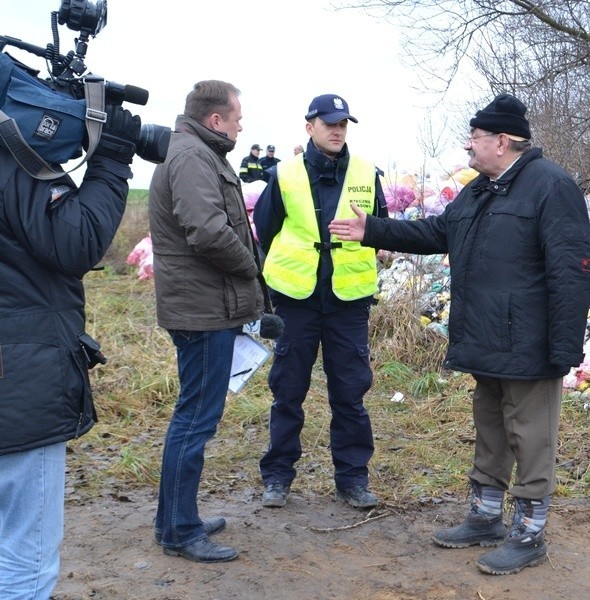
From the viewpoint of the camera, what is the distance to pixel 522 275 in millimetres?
3625

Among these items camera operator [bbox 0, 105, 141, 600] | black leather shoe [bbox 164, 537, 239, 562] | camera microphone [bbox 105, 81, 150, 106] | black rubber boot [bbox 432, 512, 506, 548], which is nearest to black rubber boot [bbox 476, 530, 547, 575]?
black rubber boot [bbox 432, 512, 506, 548]

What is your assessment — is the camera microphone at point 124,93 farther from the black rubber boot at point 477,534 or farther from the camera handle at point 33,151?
the black rubber boot at point 477,534

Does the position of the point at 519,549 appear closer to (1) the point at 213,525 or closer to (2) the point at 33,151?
(1) the point at 213,525

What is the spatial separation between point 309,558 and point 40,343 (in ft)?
6.75

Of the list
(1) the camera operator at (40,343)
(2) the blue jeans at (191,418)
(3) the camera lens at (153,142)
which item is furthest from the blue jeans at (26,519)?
(2) the blue jeans at (191,418)

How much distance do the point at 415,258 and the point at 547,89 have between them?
2.65m

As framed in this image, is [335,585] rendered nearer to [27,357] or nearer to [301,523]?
[301,523]

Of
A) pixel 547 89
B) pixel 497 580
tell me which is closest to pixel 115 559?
pixel 497 580

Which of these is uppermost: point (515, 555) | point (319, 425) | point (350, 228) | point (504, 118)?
point (504, 118)

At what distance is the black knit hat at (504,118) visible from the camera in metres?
3.69

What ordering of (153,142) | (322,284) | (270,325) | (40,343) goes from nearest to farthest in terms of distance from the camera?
1. (40,343)
2. (153,142)
3. (270,325)
4. (322,284)

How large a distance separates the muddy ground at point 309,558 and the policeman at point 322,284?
0.25m

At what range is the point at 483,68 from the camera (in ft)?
31.5

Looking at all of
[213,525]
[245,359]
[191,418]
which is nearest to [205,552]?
[213,525]
